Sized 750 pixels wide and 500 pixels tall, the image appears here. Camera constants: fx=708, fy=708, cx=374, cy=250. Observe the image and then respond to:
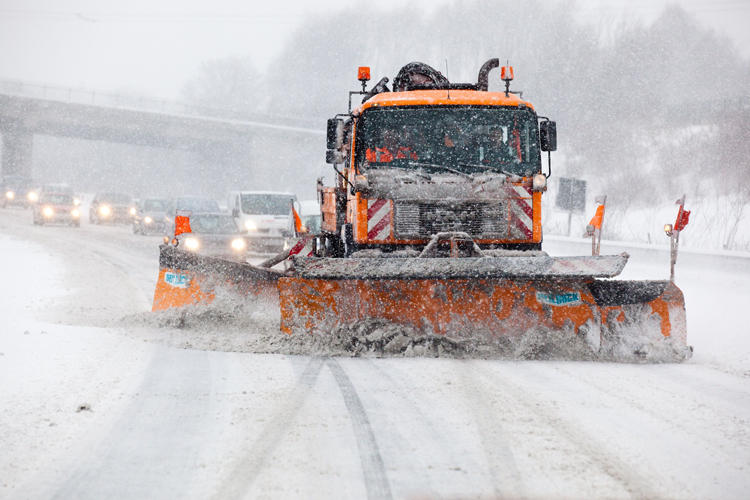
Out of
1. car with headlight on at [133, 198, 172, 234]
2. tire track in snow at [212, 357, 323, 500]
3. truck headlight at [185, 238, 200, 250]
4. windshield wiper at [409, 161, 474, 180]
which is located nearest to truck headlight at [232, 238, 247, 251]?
truck headlight at [185, 238, 200, 250]

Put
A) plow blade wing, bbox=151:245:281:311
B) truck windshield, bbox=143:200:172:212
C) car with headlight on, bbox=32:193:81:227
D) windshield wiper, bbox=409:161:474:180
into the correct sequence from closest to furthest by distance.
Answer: windshield wiper, bbox=409:161:474:180 → plow blade wing, bbox=151:245:281:311 → truck windshield, bbox=143:200:172:212 → car with headlight on, bbox=32:193:81:227

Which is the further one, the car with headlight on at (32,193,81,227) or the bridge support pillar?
the bridge support pillar

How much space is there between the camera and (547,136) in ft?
24.9

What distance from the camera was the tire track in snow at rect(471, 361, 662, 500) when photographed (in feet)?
10.9

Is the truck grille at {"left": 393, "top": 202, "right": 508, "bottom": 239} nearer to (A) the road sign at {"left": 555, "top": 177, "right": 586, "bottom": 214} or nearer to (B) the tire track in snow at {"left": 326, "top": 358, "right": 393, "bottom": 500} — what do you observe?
(B) the tire track in snow at {"left": 326, "top": 358, "right": 393, "bottom": 500}

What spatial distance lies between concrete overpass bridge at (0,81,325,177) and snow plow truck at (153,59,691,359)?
46509 millimetres

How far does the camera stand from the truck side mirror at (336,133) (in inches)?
303

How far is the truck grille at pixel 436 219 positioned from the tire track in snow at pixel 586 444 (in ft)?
7.07

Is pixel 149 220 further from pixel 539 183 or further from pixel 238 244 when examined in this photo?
pixel 539 183

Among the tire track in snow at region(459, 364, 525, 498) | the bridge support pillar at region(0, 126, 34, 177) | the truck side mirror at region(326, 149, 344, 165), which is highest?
the bridge support pillar at region(0, 126, 34, 177)

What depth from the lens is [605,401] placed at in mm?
4867

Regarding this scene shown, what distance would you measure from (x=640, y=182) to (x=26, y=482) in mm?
31802

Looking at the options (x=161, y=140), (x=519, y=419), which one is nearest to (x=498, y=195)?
(x=519, y=419)

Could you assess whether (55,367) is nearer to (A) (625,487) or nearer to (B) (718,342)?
(A) (625,487)
